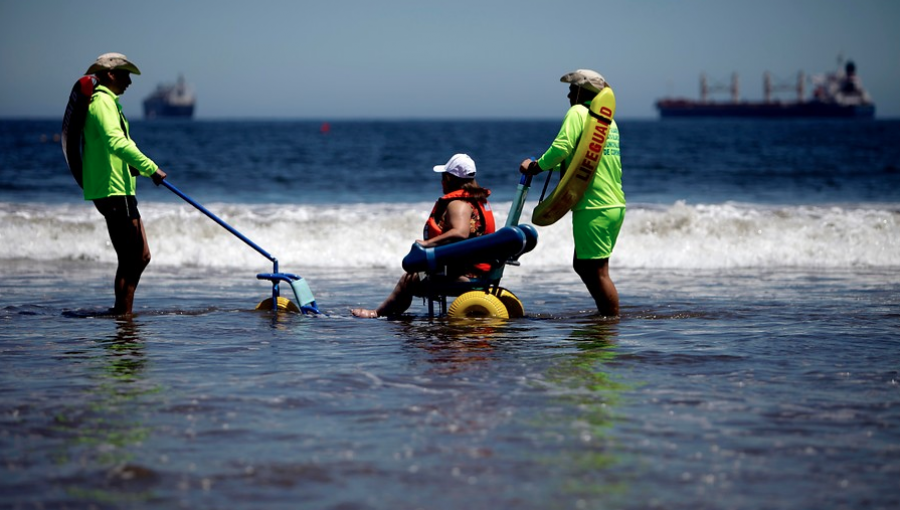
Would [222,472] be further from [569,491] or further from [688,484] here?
[688,484]

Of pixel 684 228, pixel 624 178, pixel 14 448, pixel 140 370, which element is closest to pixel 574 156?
pixel 140 370

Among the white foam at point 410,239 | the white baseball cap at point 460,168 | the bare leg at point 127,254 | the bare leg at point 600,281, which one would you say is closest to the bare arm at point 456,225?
the white baseball cap at point 460,168

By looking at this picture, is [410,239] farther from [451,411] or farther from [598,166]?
[451,411]

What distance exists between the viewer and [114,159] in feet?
24.3

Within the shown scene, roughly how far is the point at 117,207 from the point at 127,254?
41 cm

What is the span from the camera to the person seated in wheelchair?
7.09m

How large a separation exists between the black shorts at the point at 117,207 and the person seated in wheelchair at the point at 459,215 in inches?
84.4

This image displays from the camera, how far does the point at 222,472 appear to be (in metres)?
3.91

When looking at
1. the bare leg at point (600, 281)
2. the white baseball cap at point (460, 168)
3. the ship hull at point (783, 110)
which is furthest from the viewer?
the ship hull at point (783, 110)

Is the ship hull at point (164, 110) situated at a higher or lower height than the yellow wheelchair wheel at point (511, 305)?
higher

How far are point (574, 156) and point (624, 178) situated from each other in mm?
22860

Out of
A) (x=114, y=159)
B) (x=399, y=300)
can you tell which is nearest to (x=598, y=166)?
(x=399, y=300)

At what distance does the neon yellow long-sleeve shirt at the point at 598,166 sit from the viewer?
22.7ft

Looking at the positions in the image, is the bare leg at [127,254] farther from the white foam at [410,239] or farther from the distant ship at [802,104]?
the distant ship at [802,104]
